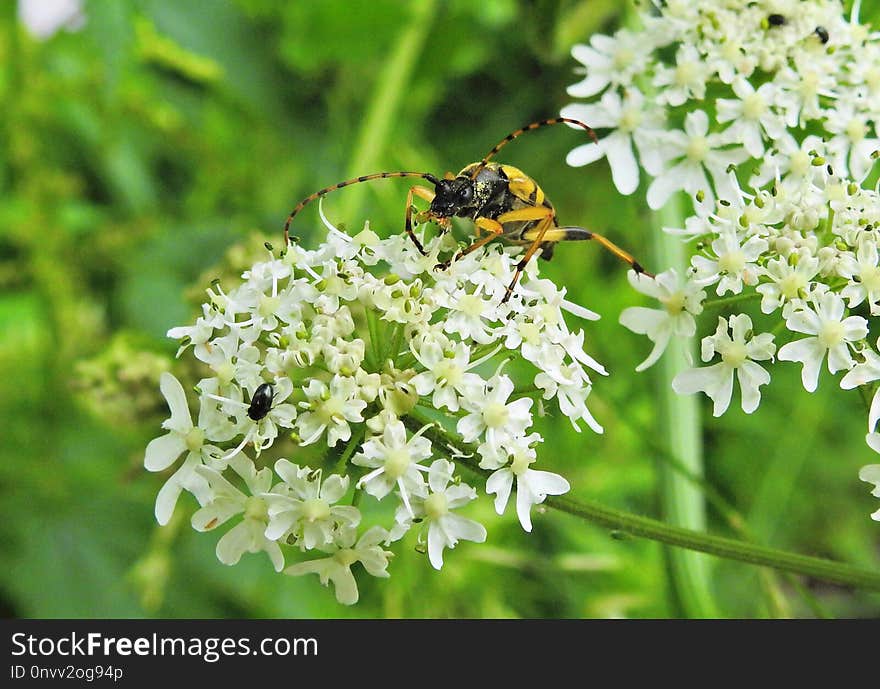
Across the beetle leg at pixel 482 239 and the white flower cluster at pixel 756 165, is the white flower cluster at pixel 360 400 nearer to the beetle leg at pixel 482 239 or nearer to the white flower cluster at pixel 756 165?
the beetle leg at pixel 482 239

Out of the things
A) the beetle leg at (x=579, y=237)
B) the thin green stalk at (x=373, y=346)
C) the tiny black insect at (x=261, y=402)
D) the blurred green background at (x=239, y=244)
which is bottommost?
the tiny black insect at (x=261, y=402)

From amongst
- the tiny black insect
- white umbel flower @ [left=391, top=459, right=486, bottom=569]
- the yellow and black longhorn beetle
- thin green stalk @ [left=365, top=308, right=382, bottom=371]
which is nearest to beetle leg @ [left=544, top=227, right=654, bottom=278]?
the yellow and black longhorn beetle

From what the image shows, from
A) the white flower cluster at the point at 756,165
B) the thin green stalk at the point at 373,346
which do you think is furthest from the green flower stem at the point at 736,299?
the thin green stalk at the point at 373,346

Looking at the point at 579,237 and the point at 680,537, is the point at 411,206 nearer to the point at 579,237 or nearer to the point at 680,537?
the point at 579,237

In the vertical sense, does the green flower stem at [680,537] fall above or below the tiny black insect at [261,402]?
below

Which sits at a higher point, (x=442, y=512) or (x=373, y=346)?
(x=373, y=346)

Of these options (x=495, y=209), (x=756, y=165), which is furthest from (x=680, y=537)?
(x=756, y=165)
